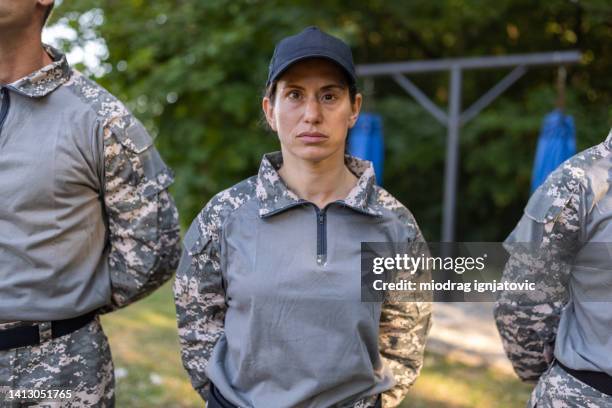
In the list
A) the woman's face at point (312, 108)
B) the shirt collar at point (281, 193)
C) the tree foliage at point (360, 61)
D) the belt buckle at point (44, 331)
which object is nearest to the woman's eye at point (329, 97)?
the woman's face at point (312, 108)

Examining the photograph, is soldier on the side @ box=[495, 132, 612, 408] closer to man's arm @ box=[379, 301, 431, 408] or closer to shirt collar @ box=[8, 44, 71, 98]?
man's arm @ box=[379, 301, 431, 408]

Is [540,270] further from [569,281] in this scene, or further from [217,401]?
[217,401]

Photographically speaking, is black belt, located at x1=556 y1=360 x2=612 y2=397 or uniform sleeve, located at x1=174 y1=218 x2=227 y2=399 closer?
black belt, located at x1=556 y1=360 x2=612 y2=397

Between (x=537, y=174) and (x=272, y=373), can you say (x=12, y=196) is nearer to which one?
(x=272, y=373)

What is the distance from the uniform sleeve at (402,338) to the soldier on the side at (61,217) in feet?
2.64

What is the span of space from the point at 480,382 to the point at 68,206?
11.3ft

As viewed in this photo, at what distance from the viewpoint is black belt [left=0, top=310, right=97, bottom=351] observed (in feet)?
6.36

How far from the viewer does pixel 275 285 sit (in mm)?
1777

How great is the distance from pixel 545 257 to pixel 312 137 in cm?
76

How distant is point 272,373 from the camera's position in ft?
5.82

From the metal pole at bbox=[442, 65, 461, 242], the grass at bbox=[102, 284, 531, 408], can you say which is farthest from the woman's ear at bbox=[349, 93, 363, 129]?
the metal pole at bbox=[442, 65, 461, 242]

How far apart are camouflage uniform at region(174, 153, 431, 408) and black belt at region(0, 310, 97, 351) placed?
1.15 feet

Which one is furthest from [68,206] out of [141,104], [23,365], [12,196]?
[141,104]

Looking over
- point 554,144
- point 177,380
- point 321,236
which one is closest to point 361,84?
point 554,144
